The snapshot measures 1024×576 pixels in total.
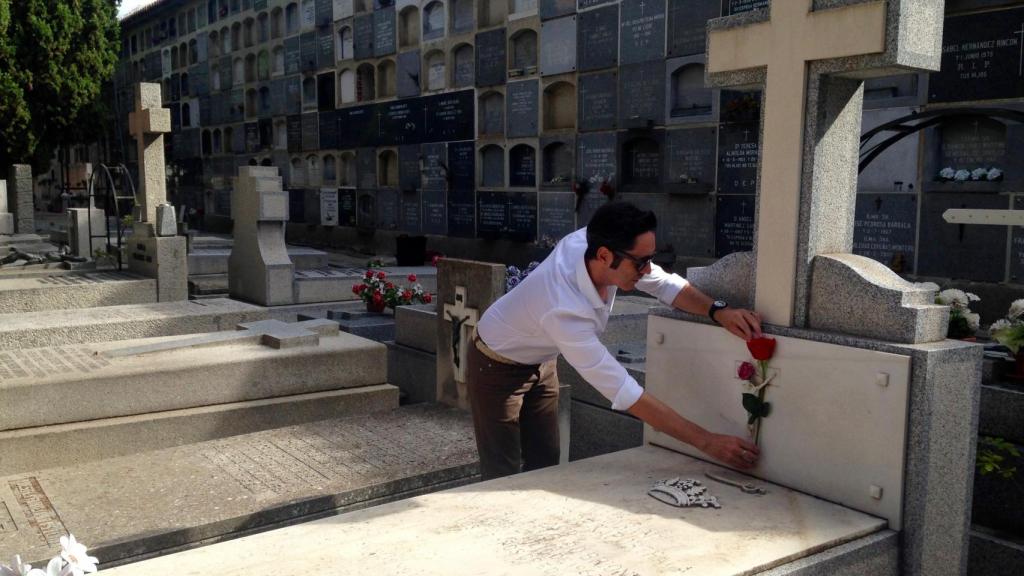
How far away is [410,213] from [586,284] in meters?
11.7

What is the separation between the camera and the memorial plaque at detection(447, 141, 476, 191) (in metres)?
12.7

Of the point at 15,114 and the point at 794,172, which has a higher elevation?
the point at 15,114

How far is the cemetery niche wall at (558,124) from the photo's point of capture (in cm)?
666


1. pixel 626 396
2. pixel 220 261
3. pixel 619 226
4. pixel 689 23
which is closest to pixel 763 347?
pixel 626 396

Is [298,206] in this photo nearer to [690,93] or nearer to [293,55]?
[293,55]

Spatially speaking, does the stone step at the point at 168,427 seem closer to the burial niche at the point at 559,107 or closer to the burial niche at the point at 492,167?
the burial niche at the point at 559,107

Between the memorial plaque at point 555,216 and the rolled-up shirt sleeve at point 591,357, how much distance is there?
8.22m

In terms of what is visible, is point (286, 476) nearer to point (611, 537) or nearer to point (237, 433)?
point (237, 433)

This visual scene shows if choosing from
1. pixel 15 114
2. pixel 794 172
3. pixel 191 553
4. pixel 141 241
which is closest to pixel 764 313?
pixel 794 172

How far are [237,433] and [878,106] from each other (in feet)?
18.7

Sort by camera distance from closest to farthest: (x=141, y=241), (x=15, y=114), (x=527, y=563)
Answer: (x=527, y=563) < (x=141, y=241) < (x=15, y=114)

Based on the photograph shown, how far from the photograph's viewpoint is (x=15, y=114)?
633 inches

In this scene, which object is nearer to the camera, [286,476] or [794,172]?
[794,172]

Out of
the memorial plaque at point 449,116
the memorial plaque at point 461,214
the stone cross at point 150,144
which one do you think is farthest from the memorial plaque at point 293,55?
the stone cross at point 150,144
